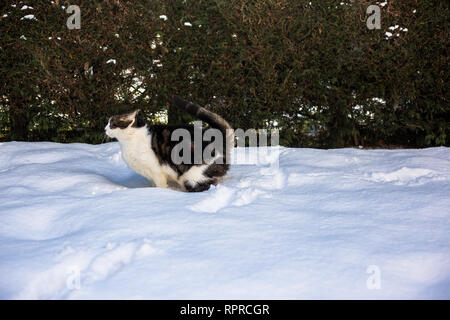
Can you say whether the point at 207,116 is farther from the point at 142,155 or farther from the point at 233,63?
the point at 233,63

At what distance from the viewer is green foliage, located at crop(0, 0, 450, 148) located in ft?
16.5

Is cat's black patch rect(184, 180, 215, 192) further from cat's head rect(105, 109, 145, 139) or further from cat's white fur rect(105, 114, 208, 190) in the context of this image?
cat's head rect(105, 109, 145, 139)

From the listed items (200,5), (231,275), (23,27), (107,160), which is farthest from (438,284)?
(23,27)

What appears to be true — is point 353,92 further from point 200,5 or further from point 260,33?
point 200,5

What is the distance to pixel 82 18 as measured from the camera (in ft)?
16.5

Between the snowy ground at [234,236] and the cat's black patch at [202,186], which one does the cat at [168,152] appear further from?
the snowy ground at [234,236]

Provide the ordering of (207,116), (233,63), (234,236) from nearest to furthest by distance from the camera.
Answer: (234,236) → (207,116) → (233,63)

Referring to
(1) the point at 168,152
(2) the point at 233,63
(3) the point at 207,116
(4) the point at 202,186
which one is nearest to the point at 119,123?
(1) the point at 168,152

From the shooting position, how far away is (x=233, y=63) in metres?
5.14

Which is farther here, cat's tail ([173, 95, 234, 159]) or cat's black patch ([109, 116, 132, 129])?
cat's black patch ([109, 116, 132, 129])

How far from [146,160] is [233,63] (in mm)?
2237

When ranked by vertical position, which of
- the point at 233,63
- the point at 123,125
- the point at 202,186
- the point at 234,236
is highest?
the point at 233,63

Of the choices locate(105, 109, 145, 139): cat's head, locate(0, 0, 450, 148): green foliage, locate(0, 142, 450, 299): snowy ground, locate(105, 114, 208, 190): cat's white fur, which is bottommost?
locate(0, 142, 450, 299): snowy ground

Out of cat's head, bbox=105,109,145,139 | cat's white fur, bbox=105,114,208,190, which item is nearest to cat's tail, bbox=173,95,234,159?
cat's white fur, bbox=105,114,208,190
